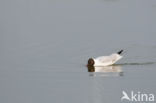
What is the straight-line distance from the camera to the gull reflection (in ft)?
44.0

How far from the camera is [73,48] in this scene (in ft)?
51.4

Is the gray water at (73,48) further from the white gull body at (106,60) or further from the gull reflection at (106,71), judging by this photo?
the white gull body at (106,60)

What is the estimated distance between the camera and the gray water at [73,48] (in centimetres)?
1210

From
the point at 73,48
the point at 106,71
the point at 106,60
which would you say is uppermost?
the point at 73,48

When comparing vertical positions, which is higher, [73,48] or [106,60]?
[73,48]

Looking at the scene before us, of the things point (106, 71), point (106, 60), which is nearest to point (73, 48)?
point (106, 60)

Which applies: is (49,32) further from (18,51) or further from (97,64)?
(97,64)

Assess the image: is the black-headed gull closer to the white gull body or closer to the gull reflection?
the white gull body

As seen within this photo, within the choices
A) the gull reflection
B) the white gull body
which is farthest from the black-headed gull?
the gull reflection

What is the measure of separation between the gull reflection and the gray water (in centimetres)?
2

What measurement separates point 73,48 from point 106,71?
2.06m

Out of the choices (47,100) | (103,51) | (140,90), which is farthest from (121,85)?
(103,51)

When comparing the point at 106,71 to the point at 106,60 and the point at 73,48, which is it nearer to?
the point at 106,60

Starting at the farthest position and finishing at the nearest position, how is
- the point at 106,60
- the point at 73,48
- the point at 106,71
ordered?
the point at 73,48 < the point at 106,60 < the point at 106,71
